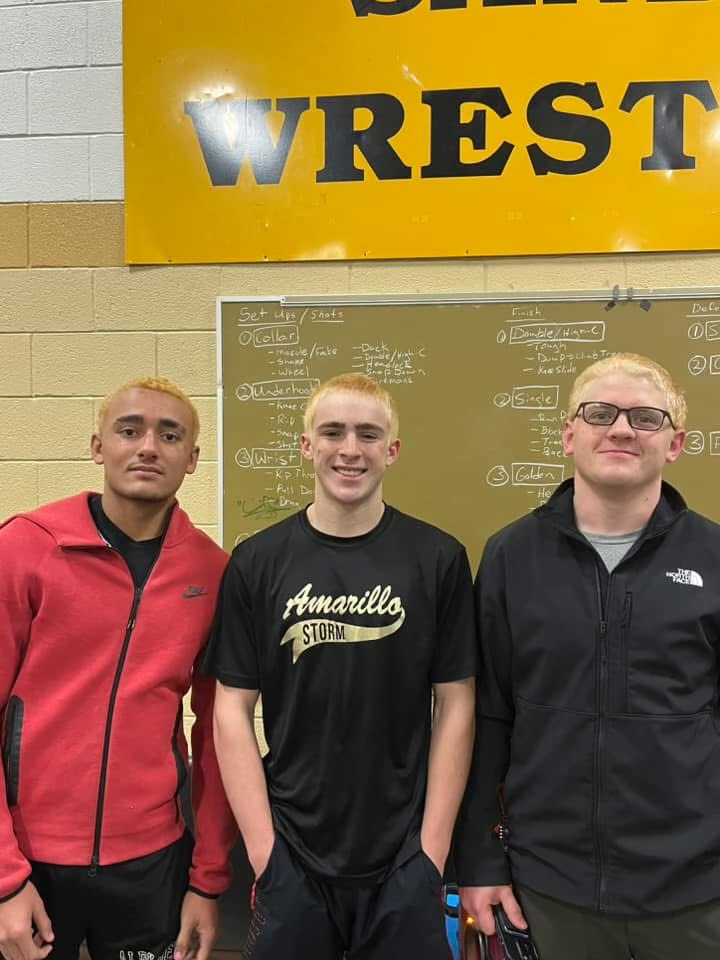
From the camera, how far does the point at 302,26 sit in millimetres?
2510

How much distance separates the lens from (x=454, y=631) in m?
1.39

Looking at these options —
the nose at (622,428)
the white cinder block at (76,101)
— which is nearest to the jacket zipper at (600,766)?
the nose at (622,428)

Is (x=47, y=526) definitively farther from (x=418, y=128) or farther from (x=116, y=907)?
(x=418, y=128)

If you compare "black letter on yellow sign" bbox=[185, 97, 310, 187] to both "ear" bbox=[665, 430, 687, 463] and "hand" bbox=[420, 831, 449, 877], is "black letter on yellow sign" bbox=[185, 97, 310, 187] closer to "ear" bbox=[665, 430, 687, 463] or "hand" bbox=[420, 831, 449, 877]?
"ear" bbox=[665, 430, 687, 463]

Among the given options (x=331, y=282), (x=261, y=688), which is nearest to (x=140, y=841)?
(x=261, y=688)

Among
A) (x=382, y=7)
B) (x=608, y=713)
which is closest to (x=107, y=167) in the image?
(x=382, y=7)

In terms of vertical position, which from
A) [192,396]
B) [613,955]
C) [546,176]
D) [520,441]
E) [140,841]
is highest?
[546,176]

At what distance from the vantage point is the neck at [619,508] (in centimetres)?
134

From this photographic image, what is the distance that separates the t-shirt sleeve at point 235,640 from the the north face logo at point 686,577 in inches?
31.2

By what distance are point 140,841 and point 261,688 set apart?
15.0 inches

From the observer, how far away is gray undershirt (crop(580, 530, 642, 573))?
1.33 meters

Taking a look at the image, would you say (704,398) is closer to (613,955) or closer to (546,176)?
(546,176)

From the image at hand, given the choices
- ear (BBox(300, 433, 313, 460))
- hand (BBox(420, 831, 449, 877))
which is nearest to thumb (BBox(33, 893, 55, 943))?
hand (BBox(420, 831, 449, 877))

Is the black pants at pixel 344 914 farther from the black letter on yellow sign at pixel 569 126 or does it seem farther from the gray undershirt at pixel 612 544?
the black letter on yellow sign at pixel 569 126
